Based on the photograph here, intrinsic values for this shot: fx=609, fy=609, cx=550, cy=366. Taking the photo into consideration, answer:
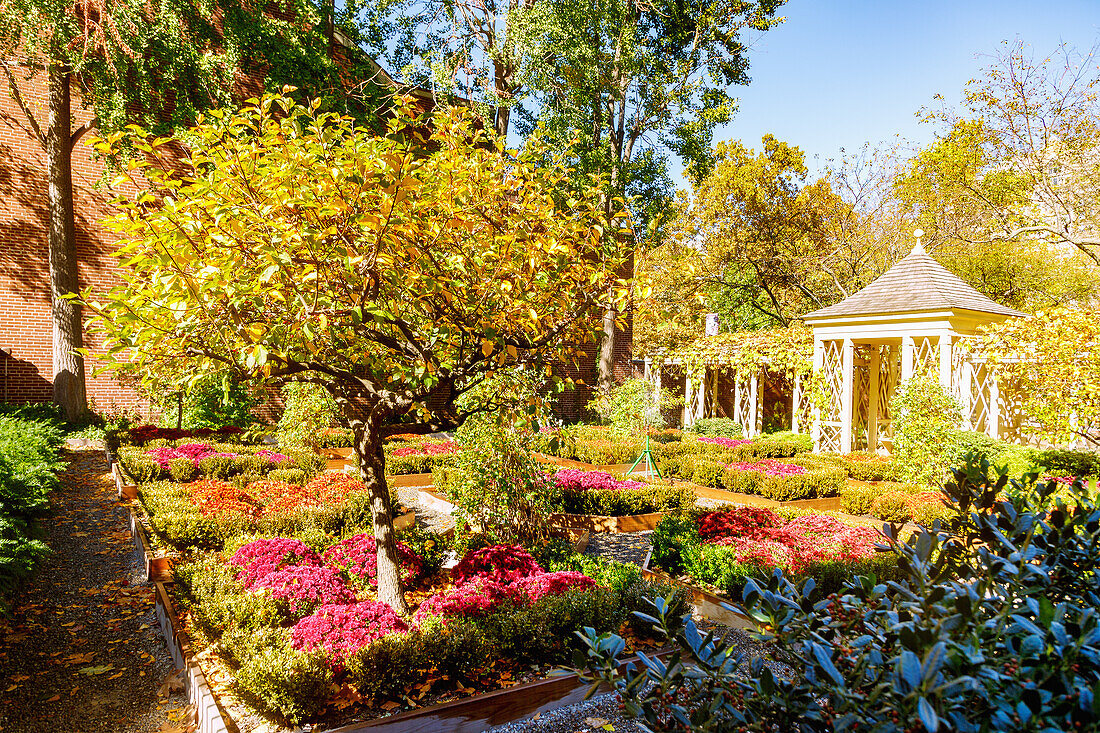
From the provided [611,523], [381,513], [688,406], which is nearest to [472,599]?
[381,513]

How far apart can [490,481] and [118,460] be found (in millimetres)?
6962

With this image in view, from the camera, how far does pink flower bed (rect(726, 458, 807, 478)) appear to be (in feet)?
29.9

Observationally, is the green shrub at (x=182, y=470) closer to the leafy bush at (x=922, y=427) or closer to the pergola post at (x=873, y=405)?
the leafy bush at (x=922, y=427)

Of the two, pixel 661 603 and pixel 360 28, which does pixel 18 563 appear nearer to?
pixel 661 603

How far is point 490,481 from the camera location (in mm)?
5766

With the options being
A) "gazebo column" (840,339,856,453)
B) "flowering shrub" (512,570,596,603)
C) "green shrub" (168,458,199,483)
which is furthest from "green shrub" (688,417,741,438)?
"flowering shrub" (512,570,596,603)

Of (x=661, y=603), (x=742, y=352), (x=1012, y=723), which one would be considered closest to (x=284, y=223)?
(x=661, y=603)

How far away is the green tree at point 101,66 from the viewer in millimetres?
11477

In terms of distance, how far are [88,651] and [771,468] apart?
862 centimetres

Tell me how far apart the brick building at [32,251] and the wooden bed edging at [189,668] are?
11319mm

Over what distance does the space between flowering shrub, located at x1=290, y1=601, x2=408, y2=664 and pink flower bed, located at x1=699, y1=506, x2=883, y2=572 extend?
110 inches

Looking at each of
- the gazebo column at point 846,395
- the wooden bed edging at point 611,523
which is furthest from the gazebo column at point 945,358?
the wooden bed edging at point 611,523

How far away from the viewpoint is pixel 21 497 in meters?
5.52

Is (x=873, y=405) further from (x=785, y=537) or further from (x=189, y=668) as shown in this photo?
(x=189, y=668)
